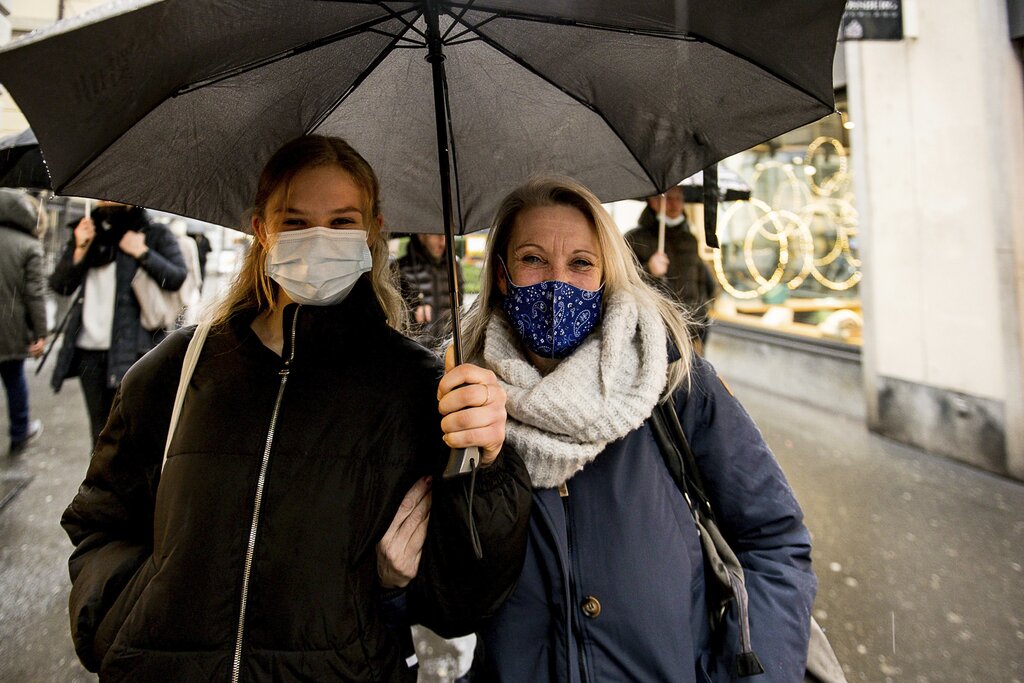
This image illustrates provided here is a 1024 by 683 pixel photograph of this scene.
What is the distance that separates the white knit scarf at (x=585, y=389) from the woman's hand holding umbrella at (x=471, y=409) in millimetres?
252

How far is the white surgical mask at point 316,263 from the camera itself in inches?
59.3

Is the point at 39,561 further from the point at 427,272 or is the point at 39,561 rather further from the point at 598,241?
the point at 598,241

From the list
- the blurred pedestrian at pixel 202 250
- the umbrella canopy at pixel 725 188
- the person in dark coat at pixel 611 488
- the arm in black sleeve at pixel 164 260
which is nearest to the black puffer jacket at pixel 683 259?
the umbrella canopy at pixel 725 188

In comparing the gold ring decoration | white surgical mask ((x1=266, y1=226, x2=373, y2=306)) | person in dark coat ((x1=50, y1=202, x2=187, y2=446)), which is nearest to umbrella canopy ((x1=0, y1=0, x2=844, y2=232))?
white surgical mask ((x1=266, y1=226, x2=373, y2=306))

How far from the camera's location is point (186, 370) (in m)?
1.49

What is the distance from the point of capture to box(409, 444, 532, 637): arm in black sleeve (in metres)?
1.31

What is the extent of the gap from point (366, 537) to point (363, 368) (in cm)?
39

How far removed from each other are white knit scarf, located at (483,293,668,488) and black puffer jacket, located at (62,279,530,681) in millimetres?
145

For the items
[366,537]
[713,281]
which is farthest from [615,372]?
[713,281]

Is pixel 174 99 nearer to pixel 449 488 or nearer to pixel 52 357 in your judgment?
pixel 449 488

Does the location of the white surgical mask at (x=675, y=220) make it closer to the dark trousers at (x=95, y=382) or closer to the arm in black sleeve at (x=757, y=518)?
the arm in black sleeve at (x=757, y=518)

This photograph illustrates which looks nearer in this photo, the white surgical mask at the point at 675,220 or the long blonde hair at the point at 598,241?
the long blonde hair at the point at 598,241

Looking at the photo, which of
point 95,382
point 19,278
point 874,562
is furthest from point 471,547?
point 19,278

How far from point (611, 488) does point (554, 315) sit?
472 mm
